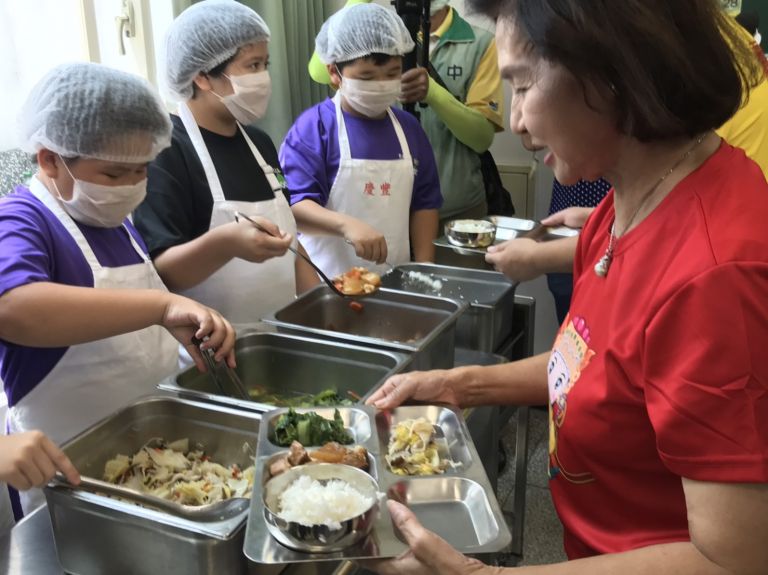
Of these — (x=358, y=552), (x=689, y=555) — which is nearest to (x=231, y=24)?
(x=358, y=552)

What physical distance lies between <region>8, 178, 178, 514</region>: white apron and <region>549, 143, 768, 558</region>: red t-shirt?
0.73 meters

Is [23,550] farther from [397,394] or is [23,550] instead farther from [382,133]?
[382,133]

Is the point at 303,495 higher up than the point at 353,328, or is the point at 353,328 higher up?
the point at 303,495

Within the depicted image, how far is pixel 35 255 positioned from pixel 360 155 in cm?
119

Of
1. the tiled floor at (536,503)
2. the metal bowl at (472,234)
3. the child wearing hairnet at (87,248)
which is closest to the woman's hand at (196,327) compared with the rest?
the child wearing hairnet at (87,248)

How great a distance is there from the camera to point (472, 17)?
0.88 meters

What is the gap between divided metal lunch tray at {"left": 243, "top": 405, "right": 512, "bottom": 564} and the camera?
2.43 feet

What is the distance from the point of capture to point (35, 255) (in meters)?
1.11

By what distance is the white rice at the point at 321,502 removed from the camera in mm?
737

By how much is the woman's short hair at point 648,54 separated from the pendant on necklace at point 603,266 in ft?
0.54

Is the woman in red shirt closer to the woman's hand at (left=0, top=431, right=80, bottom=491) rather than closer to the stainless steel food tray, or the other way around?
the woman's hand at (left=0, top=431, right=80, bottom=491)

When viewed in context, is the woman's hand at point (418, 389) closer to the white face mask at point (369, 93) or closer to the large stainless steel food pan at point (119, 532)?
the large stainless steel food pan at point (119, 532)

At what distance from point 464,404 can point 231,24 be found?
3.49 ft

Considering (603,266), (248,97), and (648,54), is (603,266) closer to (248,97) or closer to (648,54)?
(648,54)
